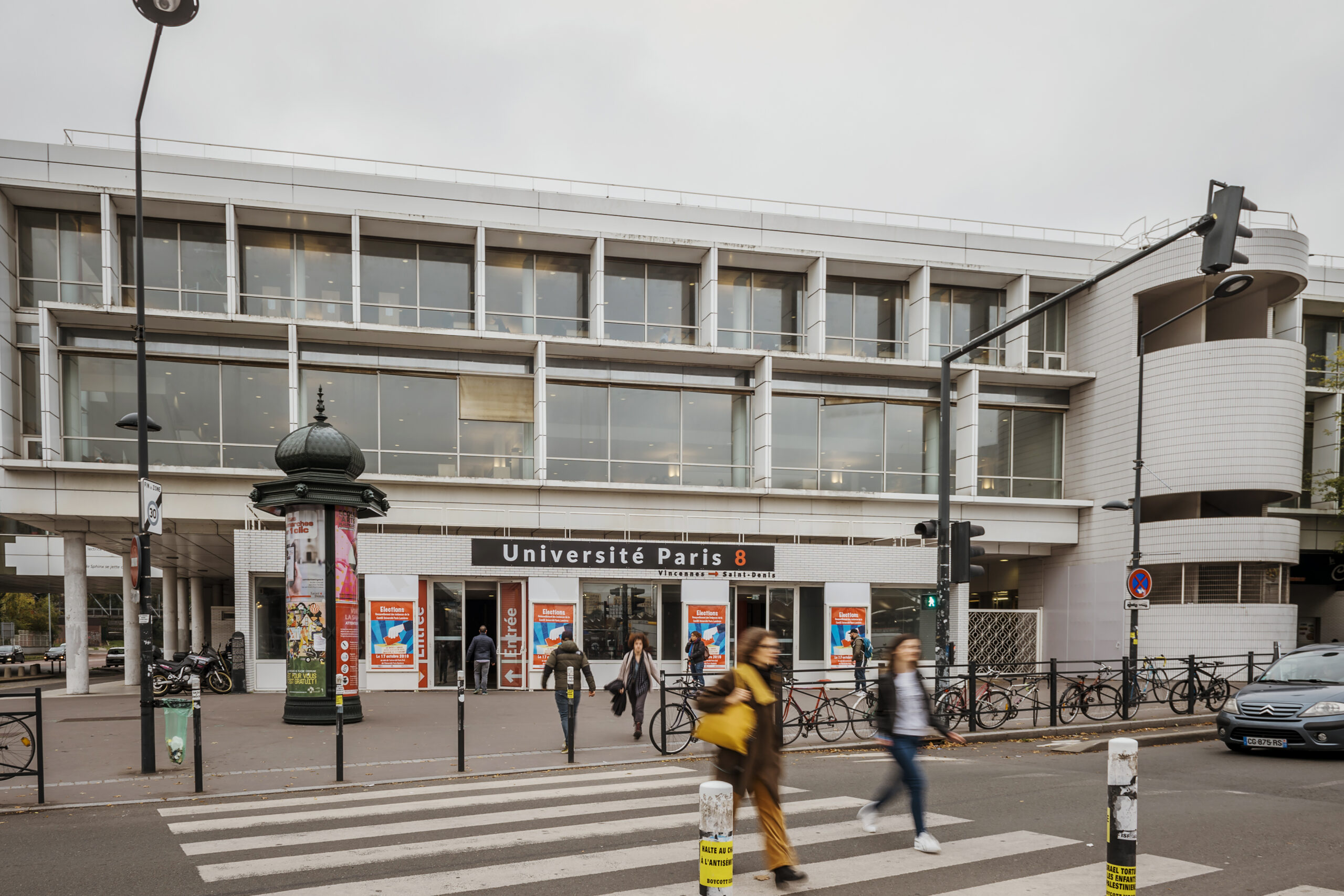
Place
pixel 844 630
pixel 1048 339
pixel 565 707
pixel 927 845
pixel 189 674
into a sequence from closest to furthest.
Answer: pixel 927 845, pixel 565 707, pixel 189 674, pixel 844 630, pixel 1048 339

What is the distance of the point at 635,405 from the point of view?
27.3 meters

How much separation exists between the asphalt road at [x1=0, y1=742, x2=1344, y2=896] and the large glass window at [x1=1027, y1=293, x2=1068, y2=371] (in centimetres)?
2163

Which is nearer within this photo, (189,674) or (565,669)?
(565,669)

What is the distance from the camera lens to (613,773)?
11164mm

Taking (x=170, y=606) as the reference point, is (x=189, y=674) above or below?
above

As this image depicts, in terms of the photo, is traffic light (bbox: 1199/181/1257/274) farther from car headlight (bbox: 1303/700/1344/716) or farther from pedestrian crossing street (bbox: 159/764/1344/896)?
pedestrian crossing street (bbox: 159/764/1344/896)

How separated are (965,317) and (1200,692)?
16.4 m

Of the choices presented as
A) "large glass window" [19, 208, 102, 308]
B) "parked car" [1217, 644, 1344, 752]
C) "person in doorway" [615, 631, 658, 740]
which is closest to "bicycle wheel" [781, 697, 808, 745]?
"person in doorway" [615, 631, 658, 740]

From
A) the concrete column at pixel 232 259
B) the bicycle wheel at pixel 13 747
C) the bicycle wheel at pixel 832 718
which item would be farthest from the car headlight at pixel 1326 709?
the concrete column at pixel 232 259

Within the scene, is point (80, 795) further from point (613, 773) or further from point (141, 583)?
point (613, 773)

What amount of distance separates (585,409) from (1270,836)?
21591mm

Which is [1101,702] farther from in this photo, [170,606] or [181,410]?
[170,606]

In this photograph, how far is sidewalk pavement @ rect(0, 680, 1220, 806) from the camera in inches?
415

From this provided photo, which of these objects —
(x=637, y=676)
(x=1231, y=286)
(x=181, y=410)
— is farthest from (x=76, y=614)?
(x=1231, y=286)
